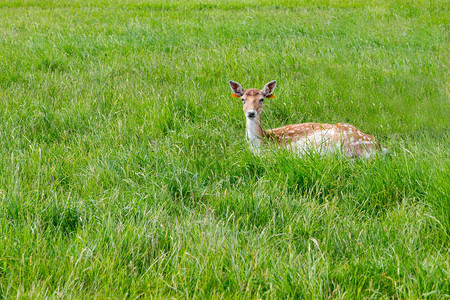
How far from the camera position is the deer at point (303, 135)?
4.95 metres

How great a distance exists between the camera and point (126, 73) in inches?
308

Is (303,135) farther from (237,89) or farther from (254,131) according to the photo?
(237,89)

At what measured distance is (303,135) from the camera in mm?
5438

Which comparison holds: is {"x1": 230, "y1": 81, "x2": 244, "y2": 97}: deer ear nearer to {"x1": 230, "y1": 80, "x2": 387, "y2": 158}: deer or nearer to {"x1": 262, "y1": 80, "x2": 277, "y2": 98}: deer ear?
{"x1": 230, "y1": 80, "x2": 387, "y2": 158}: deer

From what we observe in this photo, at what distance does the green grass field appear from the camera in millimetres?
2658

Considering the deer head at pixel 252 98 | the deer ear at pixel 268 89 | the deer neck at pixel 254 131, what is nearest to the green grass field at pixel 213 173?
the deer neck at pixel 254 131

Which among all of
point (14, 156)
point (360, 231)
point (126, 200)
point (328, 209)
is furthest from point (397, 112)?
point (14, 156)

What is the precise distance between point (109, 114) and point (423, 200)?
3782 mm

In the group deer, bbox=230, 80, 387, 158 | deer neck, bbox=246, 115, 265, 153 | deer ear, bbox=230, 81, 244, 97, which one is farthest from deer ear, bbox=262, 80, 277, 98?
deer neck, bbox=246, 115, 265, 153

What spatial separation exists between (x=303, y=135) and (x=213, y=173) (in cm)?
153

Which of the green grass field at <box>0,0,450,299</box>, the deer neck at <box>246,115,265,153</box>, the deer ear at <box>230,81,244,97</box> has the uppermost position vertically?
the deer ear at <box>230,81,244,97</box>

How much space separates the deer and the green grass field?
28 centimetres

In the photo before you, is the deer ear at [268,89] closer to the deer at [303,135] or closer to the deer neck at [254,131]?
the deer at [303,135]

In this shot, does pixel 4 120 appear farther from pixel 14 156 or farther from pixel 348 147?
pixel 348 147
